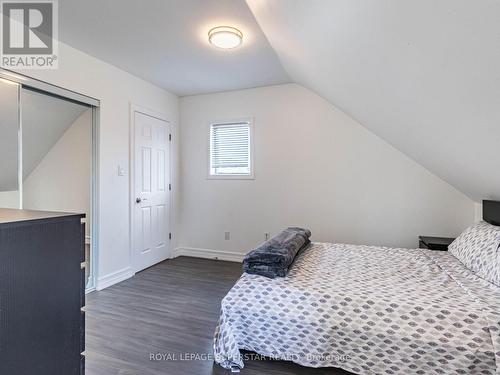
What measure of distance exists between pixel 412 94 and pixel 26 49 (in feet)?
10.6

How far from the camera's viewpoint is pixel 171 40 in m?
2.65

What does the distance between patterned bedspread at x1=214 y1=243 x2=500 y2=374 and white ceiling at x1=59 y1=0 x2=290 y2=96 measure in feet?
7.12

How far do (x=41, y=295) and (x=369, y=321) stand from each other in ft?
5.40

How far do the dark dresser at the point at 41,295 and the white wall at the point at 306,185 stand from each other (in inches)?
122

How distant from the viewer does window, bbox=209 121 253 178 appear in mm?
4145

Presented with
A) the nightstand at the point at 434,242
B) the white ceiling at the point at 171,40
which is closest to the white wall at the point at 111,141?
the white ceiling at the point at 171,40

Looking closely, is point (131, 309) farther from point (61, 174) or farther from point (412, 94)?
point (412, 94)

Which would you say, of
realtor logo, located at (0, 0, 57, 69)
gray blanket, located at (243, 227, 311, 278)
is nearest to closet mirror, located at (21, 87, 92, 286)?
realtor logo, located at (0, 0, 57, 69)

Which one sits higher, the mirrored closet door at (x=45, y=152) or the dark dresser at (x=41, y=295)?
the mirrored closet door at (x=45, y=152)

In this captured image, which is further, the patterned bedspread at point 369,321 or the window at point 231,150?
the window at point 231,150

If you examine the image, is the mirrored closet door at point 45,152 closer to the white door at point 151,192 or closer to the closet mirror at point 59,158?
the closet mirror at point 59,158

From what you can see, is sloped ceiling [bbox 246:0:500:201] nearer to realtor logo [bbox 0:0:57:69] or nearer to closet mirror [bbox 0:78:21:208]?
realtor logo [bbox 0:0:57:69]

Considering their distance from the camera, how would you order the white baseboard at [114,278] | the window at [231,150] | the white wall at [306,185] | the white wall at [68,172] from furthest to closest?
the window at [231,150]
the white wall at [68,172]
the white wall at [306,185]
the white baseboard at [114,278]

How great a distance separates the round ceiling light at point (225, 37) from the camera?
2422mm
